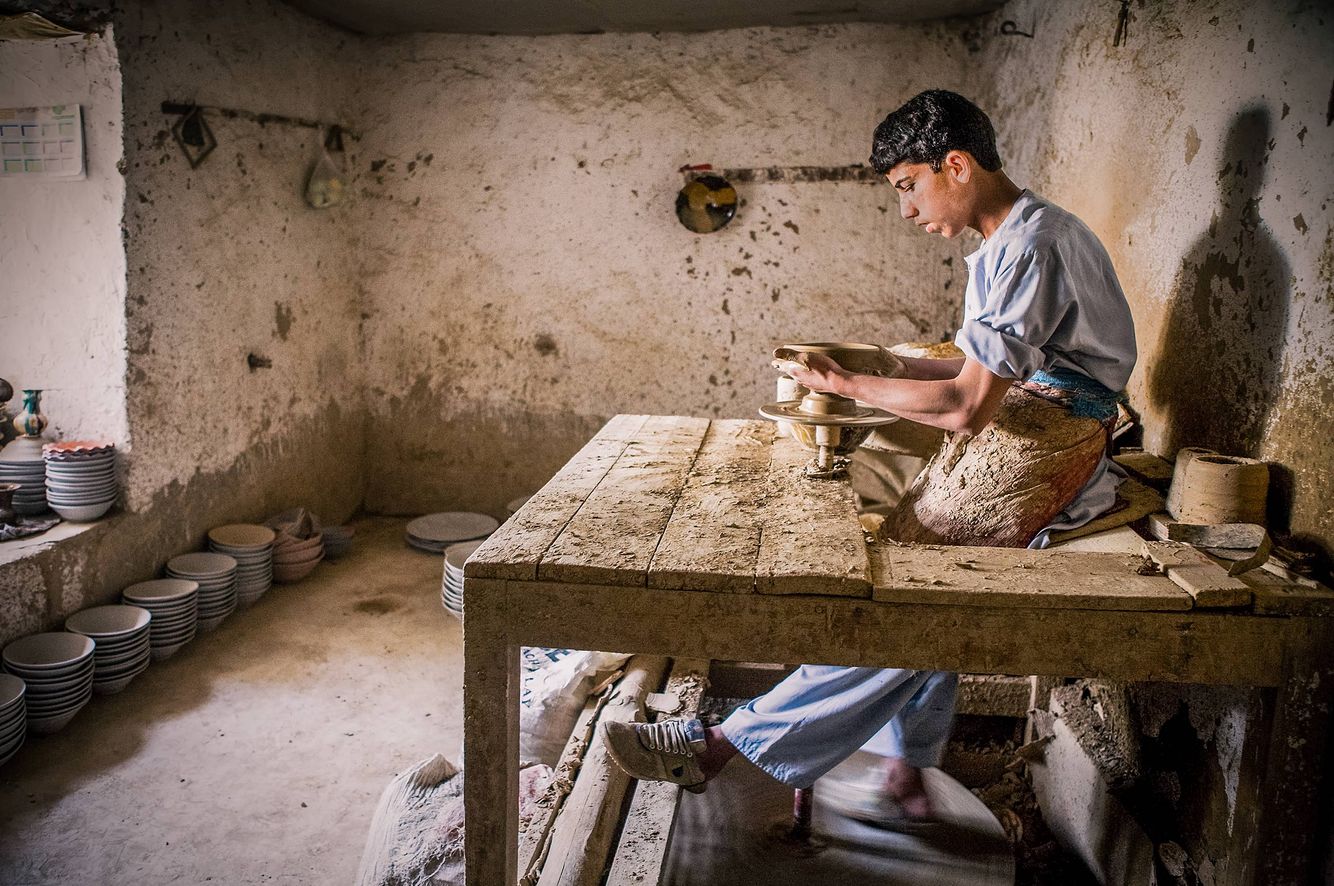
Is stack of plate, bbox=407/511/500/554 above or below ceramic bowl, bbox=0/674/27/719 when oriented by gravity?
Answer: above

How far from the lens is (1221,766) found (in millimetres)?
2096

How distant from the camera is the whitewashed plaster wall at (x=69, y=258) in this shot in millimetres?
3896

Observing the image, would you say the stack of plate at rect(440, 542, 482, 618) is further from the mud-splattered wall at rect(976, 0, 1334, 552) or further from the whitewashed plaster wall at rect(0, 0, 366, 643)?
the mud-splattered wall at rect(976, 0, 1334, 552)

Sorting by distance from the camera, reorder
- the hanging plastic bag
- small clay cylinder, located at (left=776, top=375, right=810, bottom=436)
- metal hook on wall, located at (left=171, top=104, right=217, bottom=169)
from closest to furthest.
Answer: small clay cylinder, located at (left=776, top=375, right=810, bottom=436)
metal hook on wall, located at (left=171, top=104, right=217, bottom=169)
the hanging plastic bag

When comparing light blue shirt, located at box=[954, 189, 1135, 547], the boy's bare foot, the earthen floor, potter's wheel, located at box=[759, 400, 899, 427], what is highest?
light blue shirt, located at box=[954, 189, 1135, 547]

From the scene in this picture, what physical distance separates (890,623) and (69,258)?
398 centimetres

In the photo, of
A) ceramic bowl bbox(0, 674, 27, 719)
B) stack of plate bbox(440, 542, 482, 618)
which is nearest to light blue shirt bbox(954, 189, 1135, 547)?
stack of plate bbox(440, 542, 482, 618)

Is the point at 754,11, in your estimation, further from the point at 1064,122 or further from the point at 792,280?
the point at 1064,122

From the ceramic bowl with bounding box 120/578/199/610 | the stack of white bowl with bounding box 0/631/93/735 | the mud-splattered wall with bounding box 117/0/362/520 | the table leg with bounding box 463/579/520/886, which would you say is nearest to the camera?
the table leg with bounding box 463/579/520/886

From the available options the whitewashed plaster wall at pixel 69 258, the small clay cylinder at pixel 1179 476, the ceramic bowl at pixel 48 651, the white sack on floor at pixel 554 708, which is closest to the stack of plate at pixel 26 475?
the whitewashed plaster wall at pixel 69 258

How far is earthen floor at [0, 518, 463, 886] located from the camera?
2711 millimetres

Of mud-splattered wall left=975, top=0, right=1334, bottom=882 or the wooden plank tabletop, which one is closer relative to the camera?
the wooden plank tabletop

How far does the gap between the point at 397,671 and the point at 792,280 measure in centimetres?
305

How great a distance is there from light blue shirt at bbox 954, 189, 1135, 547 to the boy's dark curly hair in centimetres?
18
